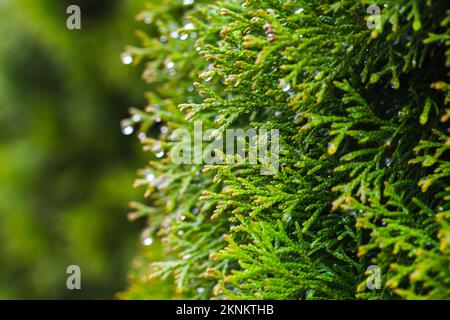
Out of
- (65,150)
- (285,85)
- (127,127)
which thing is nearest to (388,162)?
(285,85)

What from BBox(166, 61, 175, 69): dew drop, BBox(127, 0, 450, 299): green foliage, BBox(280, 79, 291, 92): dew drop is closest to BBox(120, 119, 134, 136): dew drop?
BBox(166, 61, 175, 69): dew drop

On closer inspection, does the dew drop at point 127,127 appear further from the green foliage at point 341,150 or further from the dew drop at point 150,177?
the green foliage at point 341,150

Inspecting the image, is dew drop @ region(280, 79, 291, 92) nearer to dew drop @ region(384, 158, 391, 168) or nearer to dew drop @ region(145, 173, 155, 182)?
dew drop @ region(384, 158, 391, 168)

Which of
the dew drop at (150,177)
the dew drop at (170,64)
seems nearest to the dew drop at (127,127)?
the dew drop at (150,177)

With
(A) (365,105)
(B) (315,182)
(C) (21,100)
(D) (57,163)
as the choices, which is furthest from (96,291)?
(A) (365,105)

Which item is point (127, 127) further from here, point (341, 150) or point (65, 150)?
point (65, 150)
